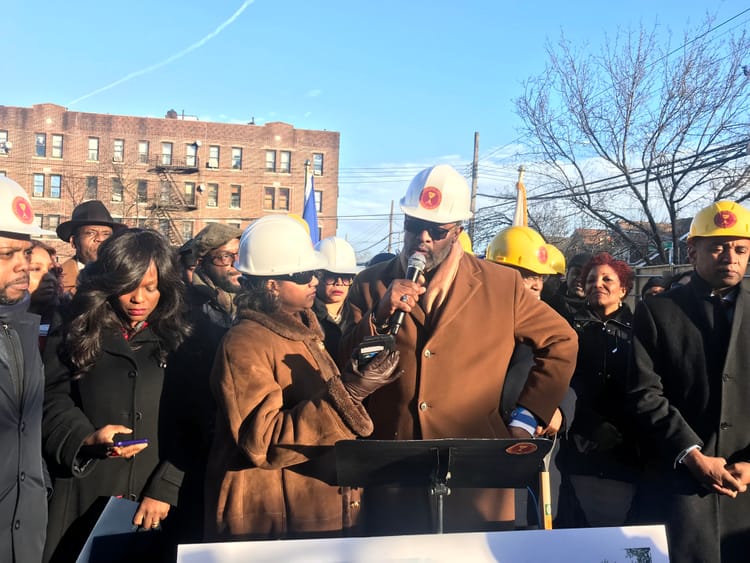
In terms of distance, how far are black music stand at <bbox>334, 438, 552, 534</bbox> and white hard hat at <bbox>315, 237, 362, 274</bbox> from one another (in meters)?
3.11

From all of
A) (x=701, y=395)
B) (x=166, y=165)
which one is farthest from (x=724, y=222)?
(x=166, y=165)

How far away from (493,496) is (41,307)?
2709 mm

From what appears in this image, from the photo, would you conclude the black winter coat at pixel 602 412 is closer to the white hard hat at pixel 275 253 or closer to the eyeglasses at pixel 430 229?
the eyeglasses at pixel 430 229

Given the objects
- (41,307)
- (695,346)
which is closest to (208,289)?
(41,307)

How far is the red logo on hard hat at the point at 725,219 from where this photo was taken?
3139mm

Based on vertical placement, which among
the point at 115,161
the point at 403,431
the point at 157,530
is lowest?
the point at 157,530

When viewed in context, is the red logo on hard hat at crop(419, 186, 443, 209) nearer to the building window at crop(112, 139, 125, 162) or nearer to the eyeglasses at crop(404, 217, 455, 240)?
the eyeglasses at crop(404, 217, 455, 240)

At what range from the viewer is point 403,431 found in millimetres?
2848

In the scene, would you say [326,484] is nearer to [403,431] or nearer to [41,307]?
[403,431]

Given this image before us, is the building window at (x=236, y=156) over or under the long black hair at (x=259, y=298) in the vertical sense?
over

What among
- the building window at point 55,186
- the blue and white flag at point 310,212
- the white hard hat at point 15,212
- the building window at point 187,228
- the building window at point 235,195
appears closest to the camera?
the white hard hat at point 15,212

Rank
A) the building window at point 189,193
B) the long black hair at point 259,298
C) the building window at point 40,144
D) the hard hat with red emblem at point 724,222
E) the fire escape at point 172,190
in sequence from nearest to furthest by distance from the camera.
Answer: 1. the long black hair at point 259,298
2. the hard hat with red emblem at point 724,222
3. the fire escape at point 172,190
4. the building window at point 40,144
5. the building window at point 189,193

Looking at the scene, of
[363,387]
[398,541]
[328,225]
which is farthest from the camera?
[328,225]

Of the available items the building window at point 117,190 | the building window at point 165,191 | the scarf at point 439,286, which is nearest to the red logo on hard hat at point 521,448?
the scarf at point 439,286
